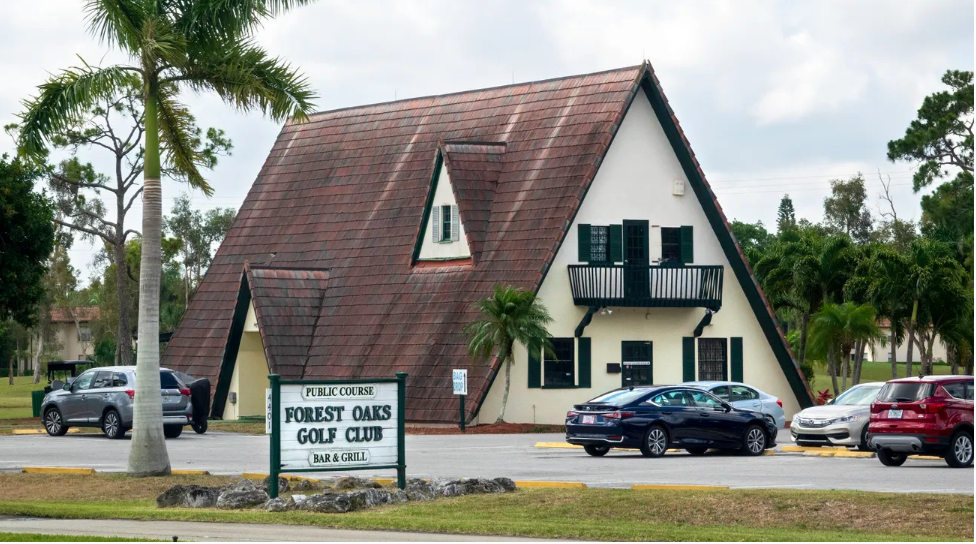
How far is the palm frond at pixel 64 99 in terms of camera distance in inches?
925

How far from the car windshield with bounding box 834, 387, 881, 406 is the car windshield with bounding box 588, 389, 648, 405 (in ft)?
16.1

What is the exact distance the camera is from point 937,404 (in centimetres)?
2470

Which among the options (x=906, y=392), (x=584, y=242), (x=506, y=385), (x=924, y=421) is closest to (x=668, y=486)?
(x=924, y=421)

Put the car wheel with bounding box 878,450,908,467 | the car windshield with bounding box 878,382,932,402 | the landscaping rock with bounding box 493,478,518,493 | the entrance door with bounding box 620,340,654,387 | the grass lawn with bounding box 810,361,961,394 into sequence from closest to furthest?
the landscaping rock with bounding box 493,478,518,493 < the car windshield with bounding box 878,382,932,402 < the car wheel with bounding box 878,450,908,467 < the entrance door with bounding box 620,340,654,387 < the grass lawn with bounding box 810,361,961,394

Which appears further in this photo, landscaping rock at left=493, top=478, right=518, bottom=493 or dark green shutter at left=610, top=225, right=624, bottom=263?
dark green shutter at left=610, top=225, right=624, bottom=263

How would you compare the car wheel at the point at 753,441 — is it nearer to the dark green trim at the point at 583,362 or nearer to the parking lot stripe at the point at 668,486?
the parking lot stripe at the point at 668,486

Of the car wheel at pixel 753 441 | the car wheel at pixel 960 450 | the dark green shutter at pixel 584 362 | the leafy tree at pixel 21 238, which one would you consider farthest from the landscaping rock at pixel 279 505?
the leafy tree at pixel 21 238

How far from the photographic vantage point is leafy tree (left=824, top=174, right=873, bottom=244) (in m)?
103

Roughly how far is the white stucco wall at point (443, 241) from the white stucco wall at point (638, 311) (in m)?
3.32

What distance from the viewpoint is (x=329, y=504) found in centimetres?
1756

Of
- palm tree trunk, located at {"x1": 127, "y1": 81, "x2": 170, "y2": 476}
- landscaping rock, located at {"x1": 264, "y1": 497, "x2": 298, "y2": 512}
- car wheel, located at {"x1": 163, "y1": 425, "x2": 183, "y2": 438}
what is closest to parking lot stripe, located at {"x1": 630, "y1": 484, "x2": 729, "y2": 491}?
landscaping rock, located at {"x1": 264, "y1": 497, "x2": 298, "y2": 512}

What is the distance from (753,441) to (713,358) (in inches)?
575

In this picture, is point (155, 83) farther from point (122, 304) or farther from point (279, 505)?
point (122, 304)

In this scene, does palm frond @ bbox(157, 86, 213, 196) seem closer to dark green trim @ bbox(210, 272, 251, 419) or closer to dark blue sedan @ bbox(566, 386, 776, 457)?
dark blue sedan @ bbox(566, 386, 776, 457)
